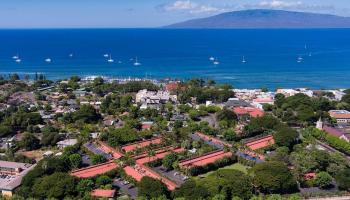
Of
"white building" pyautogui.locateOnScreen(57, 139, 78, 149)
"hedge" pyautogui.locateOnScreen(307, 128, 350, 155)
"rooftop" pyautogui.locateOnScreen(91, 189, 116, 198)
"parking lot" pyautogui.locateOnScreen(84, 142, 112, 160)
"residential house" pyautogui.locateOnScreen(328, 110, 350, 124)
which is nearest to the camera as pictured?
"rooftop" pyautogui.locateOnScreen(91, 189, 116, 198)

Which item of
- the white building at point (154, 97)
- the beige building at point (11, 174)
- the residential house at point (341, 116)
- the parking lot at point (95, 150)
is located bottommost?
the beige building at point (11, 174)

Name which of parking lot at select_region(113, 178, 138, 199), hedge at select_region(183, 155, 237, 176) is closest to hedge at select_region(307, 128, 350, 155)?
hedge at select_region(183, 155, 237, 176)

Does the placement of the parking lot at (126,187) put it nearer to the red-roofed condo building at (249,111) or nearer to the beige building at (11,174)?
the beige building at (11,174)

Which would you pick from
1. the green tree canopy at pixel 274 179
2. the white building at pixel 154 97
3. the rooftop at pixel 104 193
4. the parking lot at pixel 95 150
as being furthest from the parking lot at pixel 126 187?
the white building at pixel 154 97

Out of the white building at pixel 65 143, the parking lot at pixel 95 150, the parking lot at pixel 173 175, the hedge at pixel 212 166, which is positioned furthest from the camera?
the white building at pixel 65 143

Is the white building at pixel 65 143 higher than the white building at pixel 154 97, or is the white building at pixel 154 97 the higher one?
the white building at pixel 154 97

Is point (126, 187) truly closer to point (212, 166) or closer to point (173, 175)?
point (173, 175)

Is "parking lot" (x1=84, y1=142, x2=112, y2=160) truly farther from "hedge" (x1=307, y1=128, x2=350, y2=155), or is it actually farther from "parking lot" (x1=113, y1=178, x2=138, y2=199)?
"hedge" (x1=307, y1=128, x2=350, y2=155)

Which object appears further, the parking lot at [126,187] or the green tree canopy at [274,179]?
the parking lot at [126,187]
